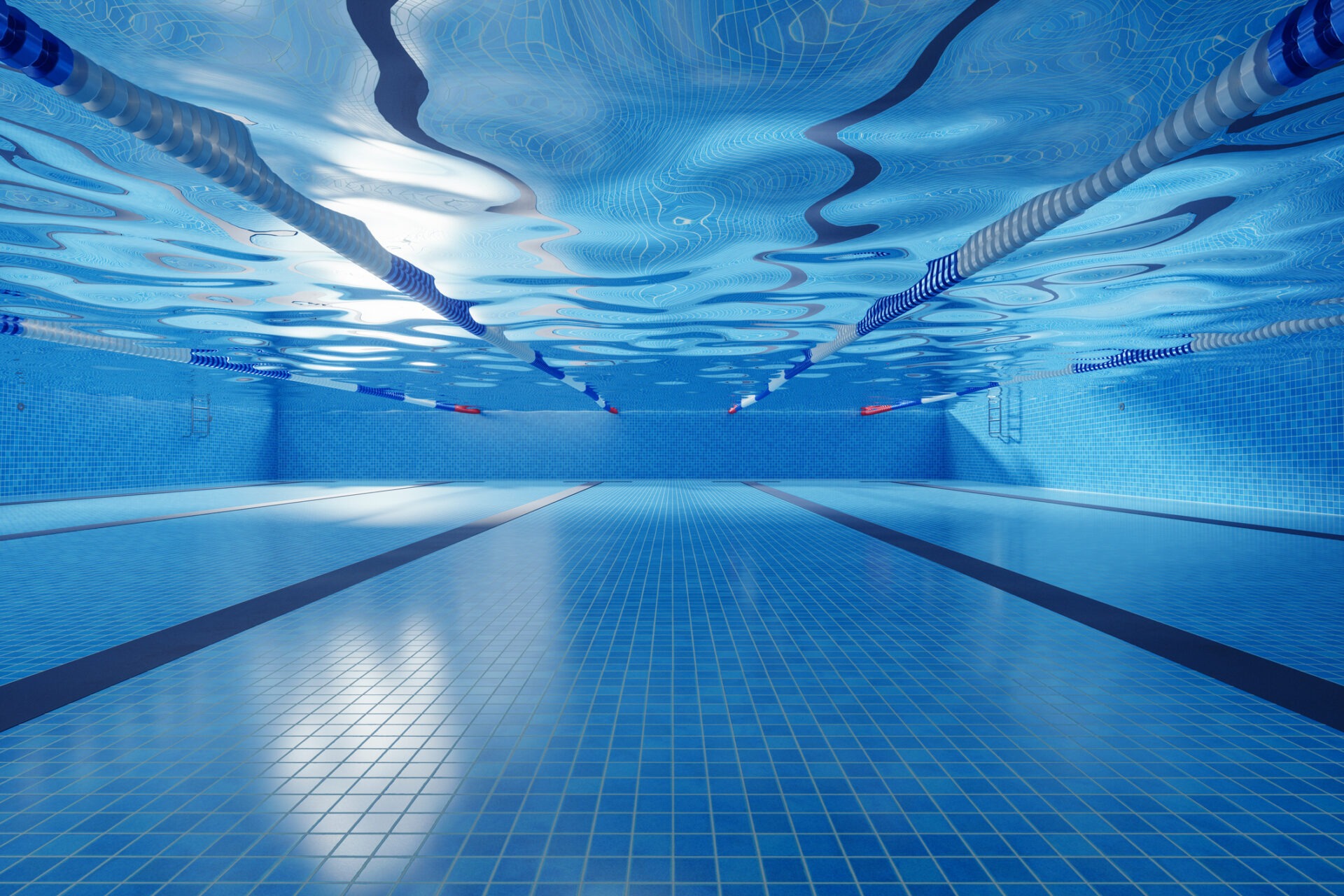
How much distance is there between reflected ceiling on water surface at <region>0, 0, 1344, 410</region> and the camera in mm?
3174

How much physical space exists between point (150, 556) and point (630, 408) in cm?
1672

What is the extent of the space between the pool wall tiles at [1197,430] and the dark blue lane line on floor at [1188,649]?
923cm

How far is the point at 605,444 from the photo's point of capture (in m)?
23.3

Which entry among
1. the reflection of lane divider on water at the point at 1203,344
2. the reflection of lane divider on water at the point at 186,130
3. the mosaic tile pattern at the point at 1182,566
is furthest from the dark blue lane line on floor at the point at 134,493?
the reflection of lane divider on water at the point at 1203,344

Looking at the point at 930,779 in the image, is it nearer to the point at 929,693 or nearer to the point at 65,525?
Result: the point at 929,693

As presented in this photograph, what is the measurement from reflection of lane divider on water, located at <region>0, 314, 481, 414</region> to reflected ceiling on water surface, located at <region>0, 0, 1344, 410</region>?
18.8 inches

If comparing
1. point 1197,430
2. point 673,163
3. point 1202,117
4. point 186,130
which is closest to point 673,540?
point 673,163

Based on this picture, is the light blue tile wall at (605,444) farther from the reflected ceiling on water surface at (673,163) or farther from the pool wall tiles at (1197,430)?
the reflected ceiling on water surface at (673,163)

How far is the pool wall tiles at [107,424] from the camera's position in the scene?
→ 1376 cm

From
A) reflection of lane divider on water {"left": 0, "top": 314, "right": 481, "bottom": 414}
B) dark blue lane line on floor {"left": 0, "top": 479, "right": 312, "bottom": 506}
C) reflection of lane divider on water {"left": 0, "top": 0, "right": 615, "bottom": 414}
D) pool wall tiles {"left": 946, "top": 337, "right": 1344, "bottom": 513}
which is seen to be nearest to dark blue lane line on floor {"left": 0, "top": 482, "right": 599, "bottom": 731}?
reflection of lane divider on water {"left": 0, "top": 0, "right": 615, "bottom": 414}

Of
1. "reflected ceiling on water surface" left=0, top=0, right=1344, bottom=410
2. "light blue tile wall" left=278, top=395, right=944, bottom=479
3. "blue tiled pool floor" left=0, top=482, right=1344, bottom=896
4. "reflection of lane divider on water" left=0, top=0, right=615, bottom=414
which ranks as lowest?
"blue tiled pool floor" left=0, top=482, right=1344, bottom=896

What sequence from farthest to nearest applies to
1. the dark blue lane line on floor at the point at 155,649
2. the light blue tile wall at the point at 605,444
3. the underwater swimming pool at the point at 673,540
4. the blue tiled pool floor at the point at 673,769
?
the light blue tile wall at the point at 605,444 < the dark blue lane line on floor at the point at 155,649 < the underwater swimming pool at the point at 673,540 < the blue tiled pool floor at the point at 673,769

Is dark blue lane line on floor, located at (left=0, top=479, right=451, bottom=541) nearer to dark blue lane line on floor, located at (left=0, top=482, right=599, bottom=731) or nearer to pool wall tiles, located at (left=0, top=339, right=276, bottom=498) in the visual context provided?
pool wall tiles, located at (left=0, top=339, right=276, bottom=498)

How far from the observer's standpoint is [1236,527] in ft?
29.4
